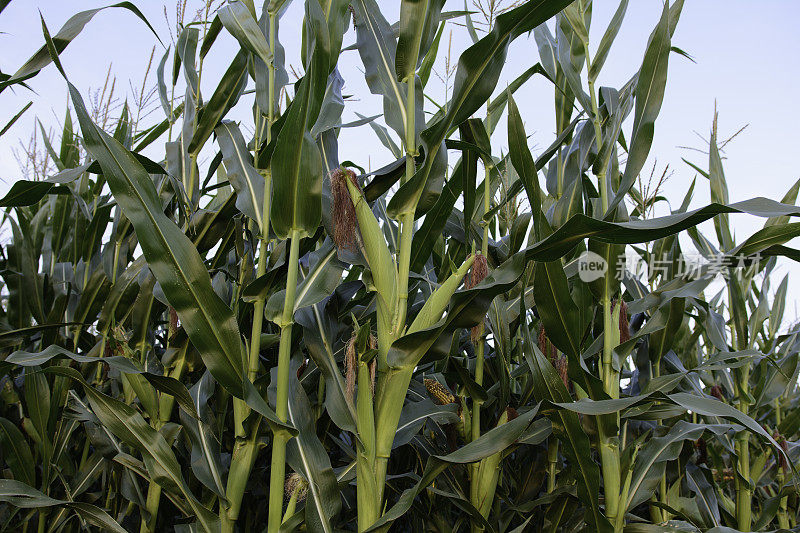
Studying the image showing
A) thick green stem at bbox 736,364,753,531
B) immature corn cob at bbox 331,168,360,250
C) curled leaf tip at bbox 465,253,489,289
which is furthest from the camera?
thick green stem at bbox 736,364,753,531

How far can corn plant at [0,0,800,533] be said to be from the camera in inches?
44.1

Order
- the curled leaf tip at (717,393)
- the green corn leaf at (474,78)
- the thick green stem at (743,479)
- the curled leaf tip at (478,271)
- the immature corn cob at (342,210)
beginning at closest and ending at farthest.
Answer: the green corn leaf at (474,78) → the immature corn cob at (342,210) → the curled leaf tip at (478,271) → the thick green stem at (743,479) → the curled leaf tip at (717,393)

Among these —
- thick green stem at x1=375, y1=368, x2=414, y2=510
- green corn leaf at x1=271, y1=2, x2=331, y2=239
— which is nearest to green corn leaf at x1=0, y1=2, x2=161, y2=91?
green corn leaf at x1=271, y1=2, x2=331, y2=239

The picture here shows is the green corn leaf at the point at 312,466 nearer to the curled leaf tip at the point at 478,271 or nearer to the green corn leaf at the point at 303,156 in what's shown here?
the green corn leaf at the point at 303,156

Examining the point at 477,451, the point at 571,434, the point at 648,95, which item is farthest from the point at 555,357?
the point at 648,95

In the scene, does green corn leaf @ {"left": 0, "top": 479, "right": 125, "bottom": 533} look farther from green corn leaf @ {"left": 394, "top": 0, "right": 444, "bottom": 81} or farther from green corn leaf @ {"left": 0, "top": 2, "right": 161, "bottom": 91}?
green corn leaf @ {"left": 394, "top": 0, "right": 444, "bottom": 81}

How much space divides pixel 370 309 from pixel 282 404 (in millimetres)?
415

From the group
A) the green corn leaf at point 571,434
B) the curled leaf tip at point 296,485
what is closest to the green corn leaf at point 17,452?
the curled leaf tip at point 296,485

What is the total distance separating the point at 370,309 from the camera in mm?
1482

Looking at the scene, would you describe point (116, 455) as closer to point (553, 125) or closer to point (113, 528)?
point (113, 528)

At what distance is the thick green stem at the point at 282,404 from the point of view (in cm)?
114

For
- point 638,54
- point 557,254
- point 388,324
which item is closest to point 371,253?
point 388,324

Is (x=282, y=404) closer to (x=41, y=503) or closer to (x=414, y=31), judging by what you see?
(x=41, y=503)

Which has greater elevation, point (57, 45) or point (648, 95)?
point (57, 45)
